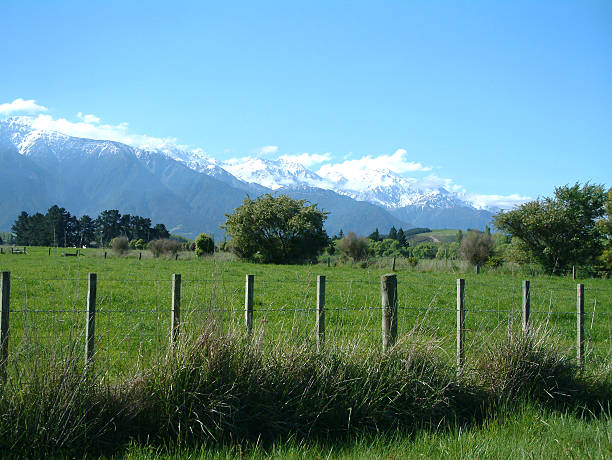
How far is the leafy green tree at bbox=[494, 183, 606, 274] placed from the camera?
3328 centimetres

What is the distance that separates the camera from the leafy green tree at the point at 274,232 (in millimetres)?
41344

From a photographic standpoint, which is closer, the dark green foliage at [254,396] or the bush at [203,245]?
the dark green foliage at [254,396]

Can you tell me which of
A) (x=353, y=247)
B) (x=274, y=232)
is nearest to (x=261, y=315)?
(x=274, y=232)

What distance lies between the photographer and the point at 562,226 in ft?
109

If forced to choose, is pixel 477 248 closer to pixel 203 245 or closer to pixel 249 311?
pixel 203 245

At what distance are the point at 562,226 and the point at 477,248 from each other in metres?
6.52

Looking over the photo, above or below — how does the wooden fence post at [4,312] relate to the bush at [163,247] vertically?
below

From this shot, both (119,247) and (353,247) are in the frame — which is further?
(353,247)

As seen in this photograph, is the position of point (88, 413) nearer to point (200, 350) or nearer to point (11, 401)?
point (11, 401)

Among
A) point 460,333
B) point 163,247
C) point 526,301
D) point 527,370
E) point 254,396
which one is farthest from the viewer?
point 163,247

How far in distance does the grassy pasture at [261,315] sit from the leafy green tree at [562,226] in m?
15.4

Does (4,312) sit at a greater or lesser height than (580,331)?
greater

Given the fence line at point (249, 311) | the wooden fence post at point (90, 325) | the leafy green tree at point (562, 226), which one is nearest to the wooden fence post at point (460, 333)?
the fence line at point (249, 311)

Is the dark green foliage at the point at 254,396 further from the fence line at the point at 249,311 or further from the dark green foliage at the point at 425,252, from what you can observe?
the dark green foliage at the point at 425,252
